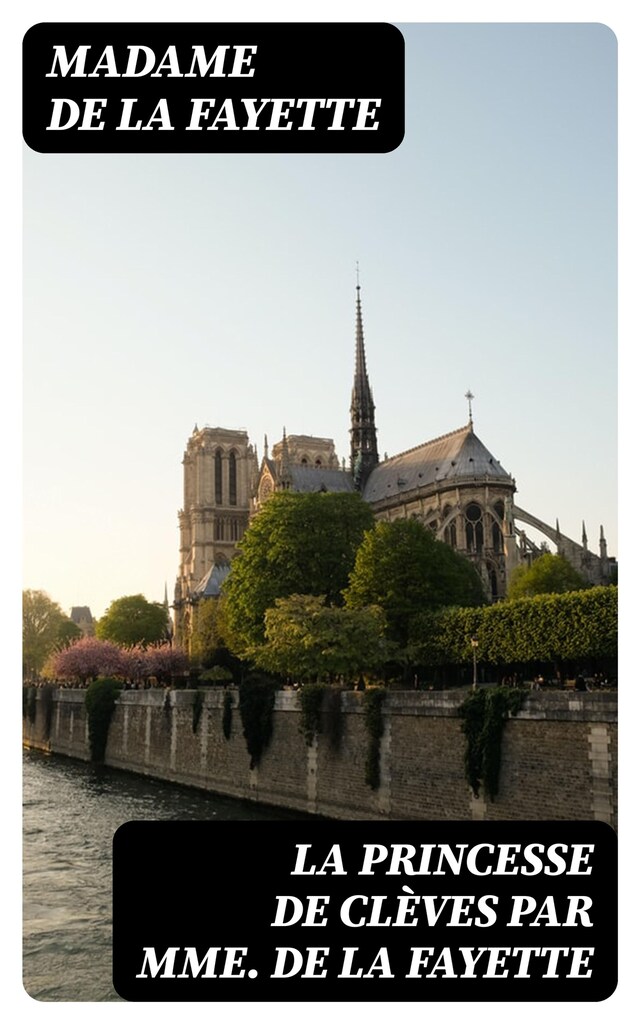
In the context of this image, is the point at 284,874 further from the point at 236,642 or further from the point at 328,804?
the point at 236,642

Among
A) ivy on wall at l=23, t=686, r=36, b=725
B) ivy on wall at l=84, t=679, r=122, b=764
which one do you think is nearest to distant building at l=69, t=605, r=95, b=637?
ivy on wall at l=23, t=686, r=36, b=725

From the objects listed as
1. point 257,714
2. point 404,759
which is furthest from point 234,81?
point 257,714

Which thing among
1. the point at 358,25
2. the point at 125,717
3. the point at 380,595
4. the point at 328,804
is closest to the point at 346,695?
the point at 328,804

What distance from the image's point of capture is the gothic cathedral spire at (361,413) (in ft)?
305

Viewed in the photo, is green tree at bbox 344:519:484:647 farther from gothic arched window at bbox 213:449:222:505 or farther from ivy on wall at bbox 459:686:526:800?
gothic arched window at bbox 213:449:222:505

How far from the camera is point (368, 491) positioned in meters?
87.4

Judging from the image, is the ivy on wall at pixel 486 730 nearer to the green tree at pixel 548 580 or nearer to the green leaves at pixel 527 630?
the green leaves at pixel 527 630

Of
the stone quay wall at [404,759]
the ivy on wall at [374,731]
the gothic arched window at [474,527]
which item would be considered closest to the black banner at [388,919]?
the stone quay wall at [404,759]

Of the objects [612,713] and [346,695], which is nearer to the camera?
[612,713]

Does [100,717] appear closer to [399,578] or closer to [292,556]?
[292,556]

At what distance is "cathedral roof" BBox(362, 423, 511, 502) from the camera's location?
240ft

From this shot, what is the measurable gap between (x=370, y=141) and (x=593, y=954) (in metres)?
7.64

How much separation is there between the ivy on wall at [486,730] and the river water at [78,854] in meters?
8.23

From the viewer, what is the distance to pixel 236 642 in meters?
51.4
